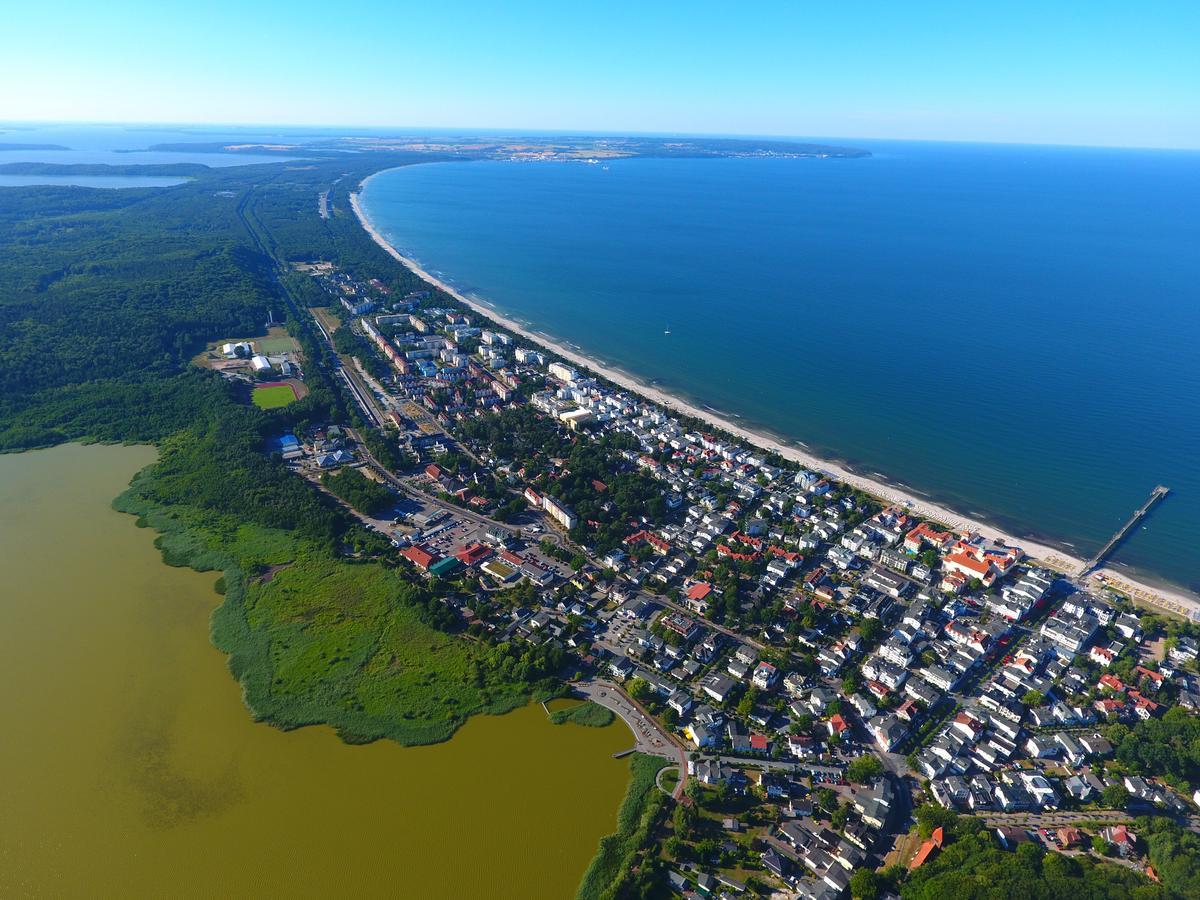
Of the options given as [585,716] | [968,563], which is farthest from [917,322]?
[585,716]

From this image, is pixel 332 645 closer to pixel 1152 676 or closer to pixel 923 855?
pixel 923 855

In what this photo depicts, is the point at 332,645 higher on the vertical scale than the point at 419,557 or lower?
lower

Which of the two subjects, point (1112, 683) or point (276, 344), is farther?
point (276, 344)

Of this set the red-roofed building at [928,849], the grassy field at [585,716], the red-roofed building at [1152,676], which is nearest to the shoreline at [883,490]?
the red-roofed building at [1152,676]

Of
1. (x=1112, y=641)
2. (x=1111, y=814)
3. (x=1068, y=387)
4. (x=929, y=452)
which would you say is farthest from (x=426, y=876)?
(x=1068, y=387)

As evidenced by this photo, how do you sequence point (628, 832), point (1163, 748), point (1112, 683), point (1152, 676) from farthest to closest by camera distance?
1. point (1152, 676)
2. point (1112, 683)
3. point (1163, 748)
4. point (628, 832)

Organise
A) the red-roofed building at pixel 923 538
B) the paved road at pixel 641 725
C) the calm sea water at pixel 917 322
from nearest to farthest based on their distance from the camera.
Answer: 1. the paved road at pixel 641 725
2. the red-roofed building at pixel 923 538
3. the calm sea water at pixel 917 322

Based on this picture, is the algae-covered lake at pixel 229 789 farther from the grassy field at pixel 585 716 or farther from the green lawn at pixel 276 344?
the green lawn at pixel 276 344
